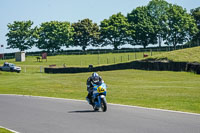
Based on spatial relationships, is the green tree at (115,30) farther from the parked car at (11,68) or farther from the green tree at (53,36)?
the parked car at (11,68)

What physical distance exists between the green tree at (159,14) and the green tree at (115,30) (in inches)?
298

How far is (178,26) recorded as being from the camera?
112m

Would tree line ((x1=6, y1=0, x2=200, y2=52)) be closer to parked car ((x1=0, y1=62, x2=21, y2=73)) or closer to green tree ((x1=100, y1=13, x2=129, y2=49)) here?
green tree ((x1=100, y1=13, x2=129, y2=49))

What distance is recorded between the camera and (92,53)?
104 metres

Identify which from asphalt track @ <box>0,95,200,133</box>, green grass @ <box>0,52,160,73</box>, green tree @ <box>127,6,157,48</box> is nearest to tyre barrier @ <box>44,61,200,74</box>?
green grass @ <box>0,52,160,73</box>

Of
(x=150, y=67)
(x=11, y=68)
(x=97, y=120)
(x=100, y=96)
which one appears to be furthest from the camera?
(x=11, y=68)

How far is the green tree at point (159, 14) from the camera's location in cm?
11238

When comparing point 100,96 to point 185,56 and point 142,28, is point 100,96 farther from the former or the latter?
→ point 142,28

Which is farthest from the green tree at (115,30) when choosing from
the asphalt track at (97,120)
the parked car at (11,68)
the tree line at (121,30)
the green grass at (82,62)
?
the asphalt track at (97,120)

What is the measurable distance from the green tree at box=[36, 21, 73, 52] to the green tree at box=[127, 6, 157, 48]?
17.7 meters

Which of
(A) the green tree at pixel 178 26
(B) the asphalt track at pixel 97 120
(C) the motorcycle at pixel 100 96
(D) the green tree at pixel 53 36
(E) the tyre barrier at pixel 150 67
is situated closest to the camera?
(B) the asphalt track at pixel 97 120

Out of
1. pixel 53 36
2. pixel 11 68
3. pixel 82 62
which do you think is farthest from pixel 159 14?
pixel 11 68

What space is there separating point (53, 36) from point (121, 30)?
19301 millimetres

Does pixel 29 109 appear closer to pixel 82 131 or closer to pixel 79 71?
pixel 82 131
